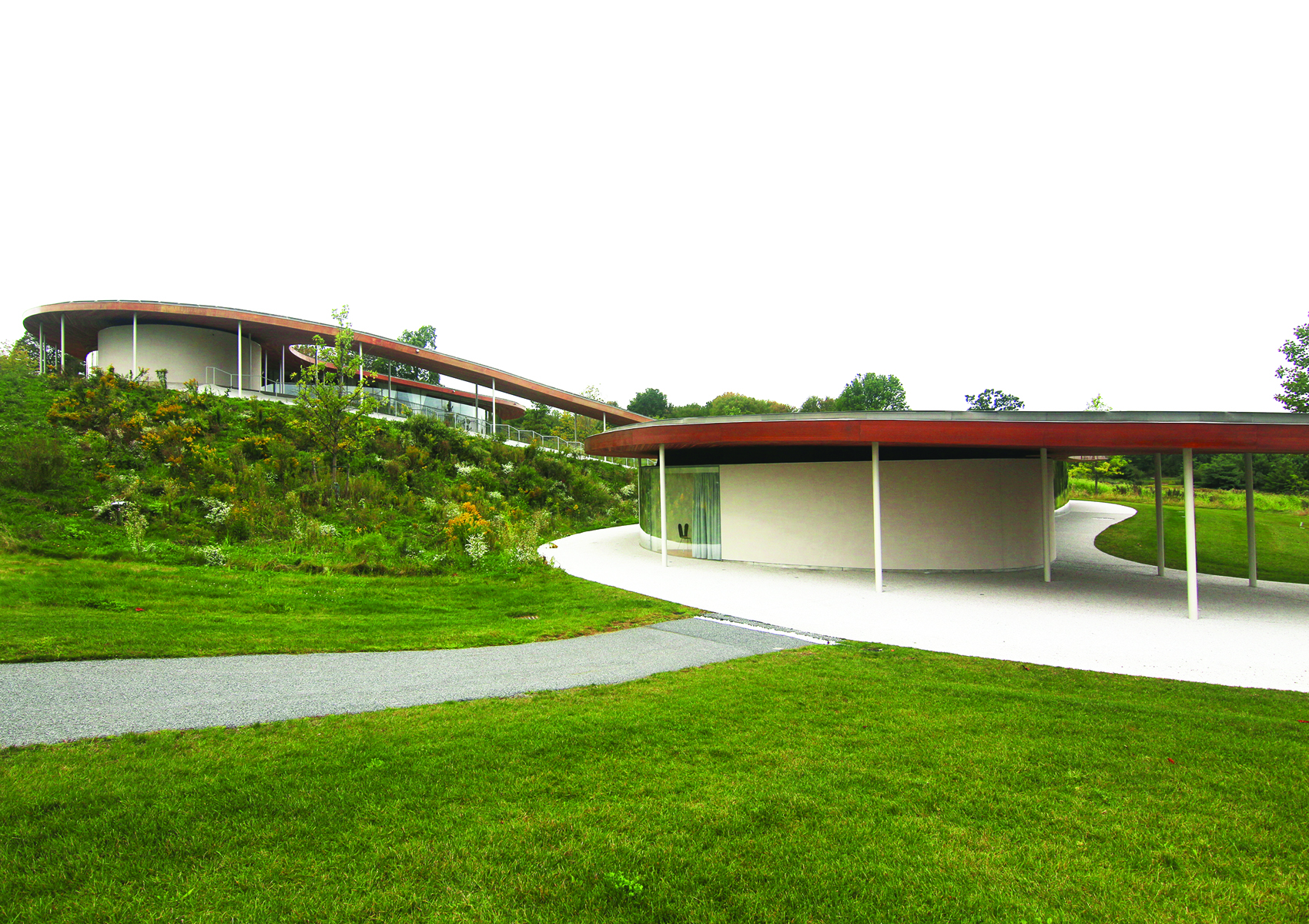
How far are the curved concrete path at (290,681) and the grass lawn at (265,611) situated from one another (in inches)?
17.6

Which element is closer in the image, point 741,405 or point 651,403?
point 741,405

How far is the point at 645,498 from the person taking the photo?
2103 centimetres

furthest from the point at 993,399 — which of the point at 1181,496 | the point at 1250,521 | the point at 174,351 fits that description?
the point at 174,351

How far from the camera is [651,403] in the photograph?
8575 centimetres

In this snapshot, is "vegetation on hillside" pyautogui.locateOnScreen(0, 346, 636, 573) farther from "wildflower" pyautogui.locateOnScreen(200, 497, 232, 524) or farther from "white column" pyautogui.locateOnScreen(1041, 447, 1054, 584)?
"white column" pyautogui.locateOnScreen(1041, 447, 1054, 584)

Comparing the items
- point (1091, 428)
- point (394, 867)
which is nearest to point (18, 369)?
point (394, 867)

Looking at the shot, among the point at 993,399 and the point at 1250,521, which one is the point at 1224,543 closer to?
the point at 1250,521

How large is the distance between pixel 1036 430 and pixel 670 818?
423 inches

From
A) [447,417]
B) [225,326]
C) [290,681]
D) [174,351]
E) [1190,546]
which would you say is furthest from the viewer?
[447,417]

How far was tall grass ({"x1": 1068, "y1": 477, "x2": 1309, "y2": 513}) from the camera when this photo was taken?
31.8 m

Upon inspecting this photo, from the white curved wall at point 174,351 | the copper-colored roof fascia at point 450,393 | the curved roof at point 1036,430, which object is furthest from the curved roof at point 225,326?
the curved roof at point 1036,430

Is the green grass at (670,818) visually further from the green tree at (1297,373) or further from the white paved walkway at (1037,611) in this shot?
the green tree at (1297,373)

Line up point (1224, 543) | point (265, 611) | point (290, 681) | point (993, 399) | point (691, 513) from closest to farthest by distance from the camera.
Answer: point (290, 681) → point (265, 611) → point (691, 513) → point (1224, 543) → point (993, 399)

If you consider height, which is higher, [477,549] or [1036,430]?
[1036,430]
